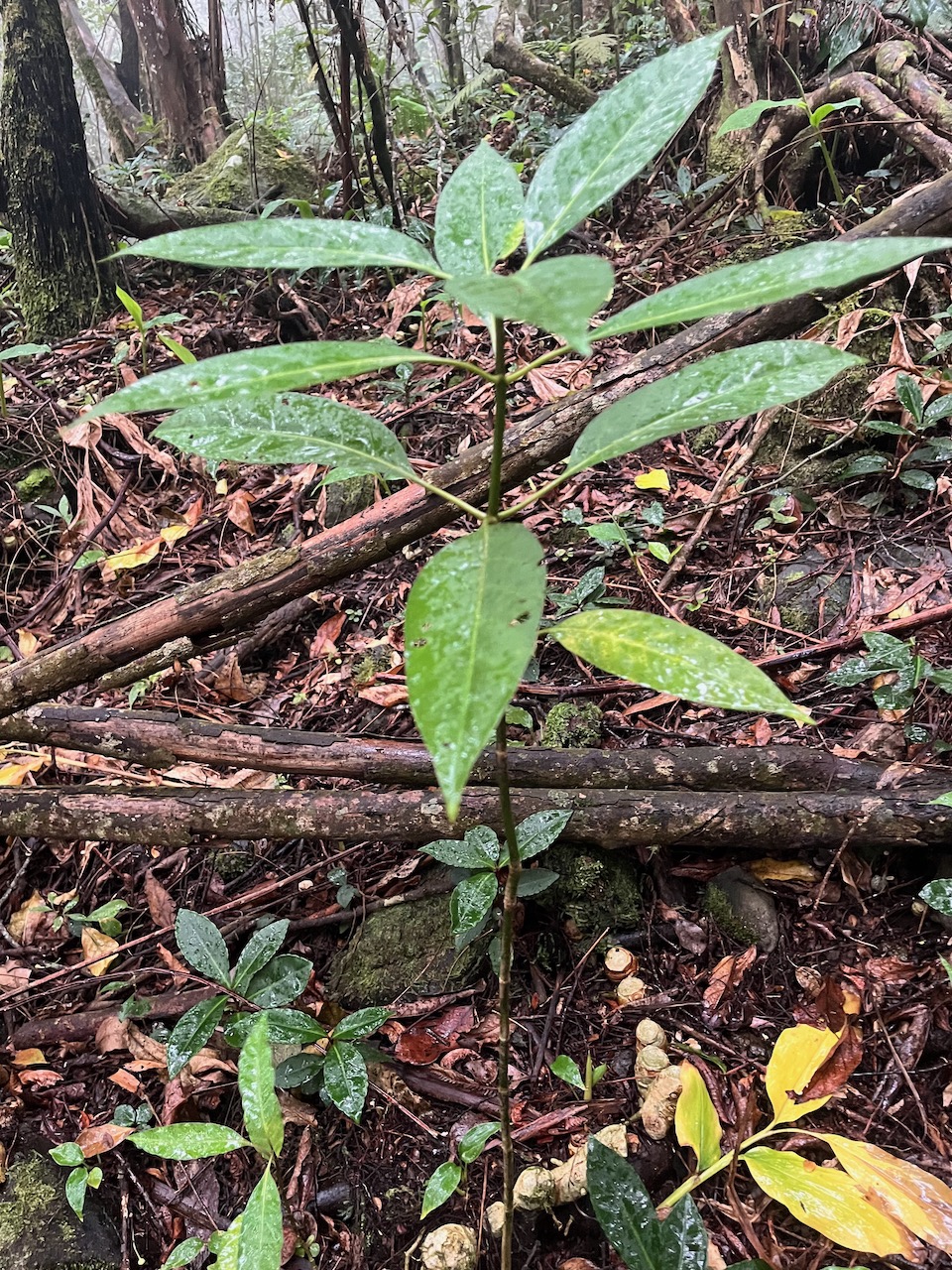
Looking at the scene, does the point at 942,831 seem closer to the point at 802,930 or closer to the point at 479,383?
the point at 802,930

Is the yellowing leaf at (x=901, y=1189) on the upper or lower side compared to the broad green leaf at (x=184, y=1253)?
upper

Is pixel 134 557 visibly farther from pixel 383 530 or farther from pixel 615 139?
pixel 615 139

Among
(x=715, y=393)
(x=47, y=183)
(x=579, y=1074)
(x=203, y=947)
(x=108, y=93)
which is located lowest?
(x=579, y=1074)

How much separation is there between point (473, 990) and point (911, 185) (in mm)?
4341

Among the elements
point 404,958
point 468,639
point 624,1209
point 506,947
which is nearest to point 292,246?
point 468,639

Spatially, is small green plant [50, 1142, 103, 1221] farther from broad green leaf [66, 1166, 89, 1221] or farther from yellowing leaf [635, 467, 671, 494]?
yellowing leaf [635, 467, 671, 494]

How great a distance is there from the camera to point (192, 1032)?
169cm

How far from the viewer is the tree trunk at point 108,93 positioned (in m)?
9.24

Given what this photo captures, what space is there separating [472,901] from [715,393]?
4.25ft

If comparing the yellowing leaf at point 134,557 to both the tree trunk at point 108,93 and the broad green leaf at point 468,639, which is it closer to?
the broad green leaf at point 468,639

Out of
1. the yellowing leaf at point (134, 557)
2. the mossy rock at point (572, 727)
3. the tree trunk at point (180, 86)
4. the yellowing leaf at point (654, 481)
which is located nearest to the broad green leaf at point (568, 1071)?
the mossy rock at point (572, 727)

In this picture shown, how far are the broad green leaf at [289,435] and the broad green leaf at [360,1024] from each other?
127 centimetres

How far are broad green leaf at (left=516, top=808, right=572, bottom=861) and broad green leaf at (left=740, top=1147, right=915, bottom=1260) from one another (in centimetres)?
68

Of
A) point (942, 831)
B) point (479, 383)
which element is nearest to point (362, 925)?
point (942, 831)
